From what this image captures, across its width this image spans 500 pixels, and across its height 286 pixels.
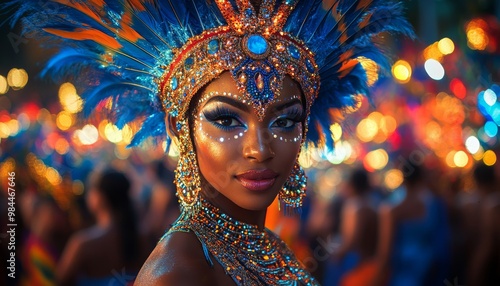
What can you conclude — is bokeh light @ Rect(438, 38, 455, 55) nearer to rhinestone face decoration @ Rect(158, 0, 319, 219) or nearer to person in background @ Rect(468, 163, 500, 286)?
person in background @ Rect(468, 163, 500, 286)

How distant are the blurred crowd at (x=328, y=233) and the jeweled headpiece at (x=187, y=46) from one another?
265 cm

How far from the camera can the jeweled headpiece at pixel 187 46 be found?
2.64 metres

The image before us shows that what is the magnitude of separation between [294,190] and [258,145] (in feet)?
1.82

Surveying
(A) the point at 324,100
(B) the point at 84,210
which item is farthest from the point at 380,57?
(B) the point at 84,210

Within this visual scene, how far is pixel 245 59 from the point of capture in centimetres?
262

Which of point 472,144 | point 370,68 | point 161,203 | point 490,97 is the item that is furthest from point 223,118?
point 472,144

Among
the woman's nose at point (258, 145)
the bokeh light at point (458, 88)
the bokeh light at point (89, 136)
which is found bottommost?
the woman's nose at point (258, 145)

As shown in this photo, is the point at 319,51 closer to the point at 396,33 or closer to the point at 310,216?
the point at 396,33

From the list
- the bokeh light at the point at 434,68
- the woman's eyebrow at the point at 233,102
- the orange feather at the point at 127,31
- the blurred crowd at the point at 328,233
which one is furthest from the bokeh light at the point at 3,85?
the woman's eyebrow at the point at 233,102

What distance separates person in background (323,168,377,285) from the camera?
27.2ft

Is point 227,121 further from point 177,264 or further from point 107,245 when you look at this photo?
point 107,245

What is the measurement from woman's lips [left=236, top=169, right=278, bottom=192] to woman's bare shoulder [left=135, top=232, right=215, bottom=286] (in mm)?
300

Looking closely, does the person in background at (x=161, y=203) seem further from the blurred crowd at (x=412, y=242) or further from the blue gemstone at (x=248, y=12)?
the blue gemstone at (x=248, y=12)

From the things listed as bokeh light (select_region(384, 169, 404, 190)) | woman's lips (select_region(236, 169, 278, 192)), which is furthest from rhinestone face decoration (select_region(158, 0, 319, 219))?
bokeh light (select_region(384, 169, 404, 190))
